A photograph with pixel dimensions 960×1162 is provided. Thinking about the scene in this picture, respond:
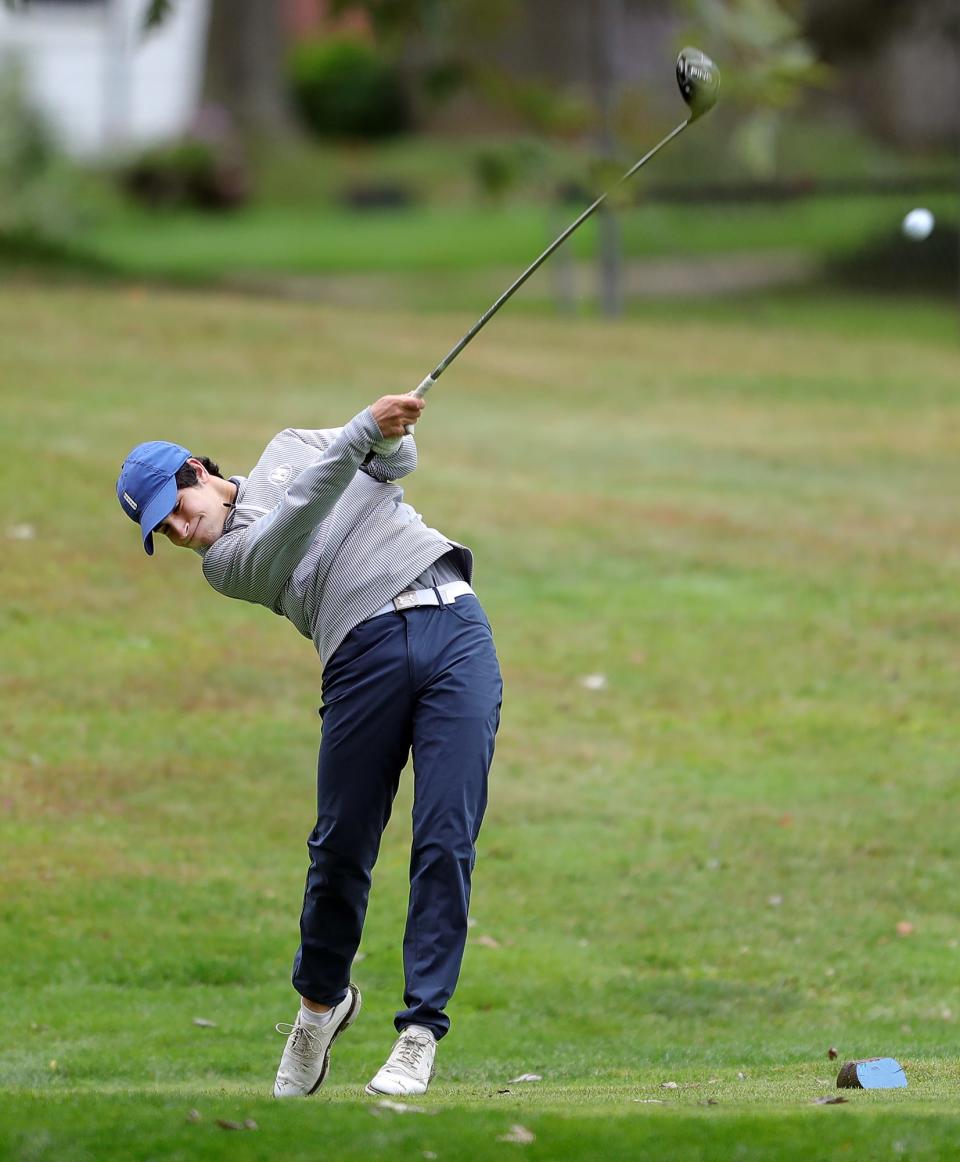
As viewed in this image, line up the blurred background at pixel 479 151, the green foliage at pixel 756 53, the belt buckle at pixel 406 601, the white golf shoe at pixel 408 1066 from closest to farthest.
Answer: the white golf shoe at pixel 408 1066
the belt buckle at pixel 406 601
the green foliage at pixel 756 53
the blurred background at pixel 479 151

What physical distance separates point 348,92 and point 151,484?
37.6 metres

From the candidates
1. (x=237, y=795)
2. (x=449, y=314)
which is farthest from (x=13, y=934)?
(x=449, y=314)

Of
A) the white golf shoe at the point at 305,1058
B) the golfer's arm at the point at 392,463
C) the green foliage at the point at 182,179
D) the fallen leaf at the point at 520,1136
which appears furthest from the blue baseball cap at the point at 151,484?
the green foliage at the point at 182,179

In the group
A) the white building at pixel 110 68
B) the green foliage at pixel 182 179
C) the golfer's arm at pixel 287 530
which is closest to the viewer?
the golfer's arm at pixel 287 530

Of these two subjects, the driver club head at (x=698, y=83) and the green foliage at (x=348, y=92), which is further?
the green foliage at (x=348, y=92)

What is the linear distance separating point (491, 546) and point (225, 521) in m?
7.48

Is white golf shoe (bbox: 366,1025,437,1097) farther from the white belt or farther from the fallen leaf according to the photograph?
the white belt

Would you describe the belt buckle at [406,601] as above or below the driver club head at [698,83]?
below

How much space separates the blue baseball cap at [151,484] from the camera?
5223 millimetres

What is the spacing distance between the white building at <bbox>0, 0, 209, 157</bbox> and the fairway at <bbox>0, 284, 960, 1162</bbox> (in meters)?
21.3

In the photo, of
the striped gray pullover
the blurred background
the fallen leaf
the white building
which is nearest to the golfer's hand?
the striped gray pullover

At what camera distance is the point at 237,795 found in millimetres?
8883

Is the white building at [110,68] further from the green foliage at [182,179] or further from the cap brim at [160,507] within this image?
the cap brim at [160,507]

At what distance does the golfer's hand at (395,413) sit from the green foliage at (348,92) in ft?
123
